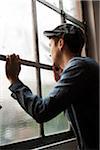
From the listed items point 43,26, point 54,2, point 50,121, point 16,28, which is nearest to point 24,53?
point 16,28

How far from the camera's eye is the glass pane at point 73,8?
6.73ft

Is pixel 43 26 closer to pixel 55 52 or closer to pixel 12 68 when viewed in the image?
pixel 55 52

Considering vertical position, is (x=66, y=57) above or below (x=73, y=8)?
below

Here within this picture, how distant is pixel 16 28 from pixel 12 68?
47 centimetres

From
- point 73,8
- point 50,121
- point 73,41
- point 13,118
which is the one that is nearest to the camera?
point 73,41

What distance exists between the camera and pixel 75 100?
39.6 inches

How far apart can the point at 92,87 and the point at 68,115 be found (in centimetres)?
16

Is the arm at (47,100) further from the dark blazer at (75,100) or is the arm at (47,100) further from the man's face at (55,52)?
the man's face at (55,52)

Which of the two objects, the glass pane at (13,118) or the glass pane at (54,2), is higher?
the glass pane at (54,2)

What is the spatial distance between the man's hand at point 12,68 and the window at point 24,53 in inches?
8.4

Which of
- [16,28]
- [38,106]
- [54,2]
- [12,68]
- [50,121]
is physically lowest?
[50,121]

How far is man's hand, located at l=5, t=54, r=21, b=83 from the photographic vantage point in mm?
1018

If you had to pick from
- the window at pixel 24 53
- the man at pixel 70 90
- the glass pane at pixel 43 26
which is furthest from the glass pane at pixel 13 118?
the man at pixel 70 90

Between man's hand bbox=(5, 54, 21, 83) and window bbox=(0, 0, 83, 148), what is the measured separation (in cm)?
21
